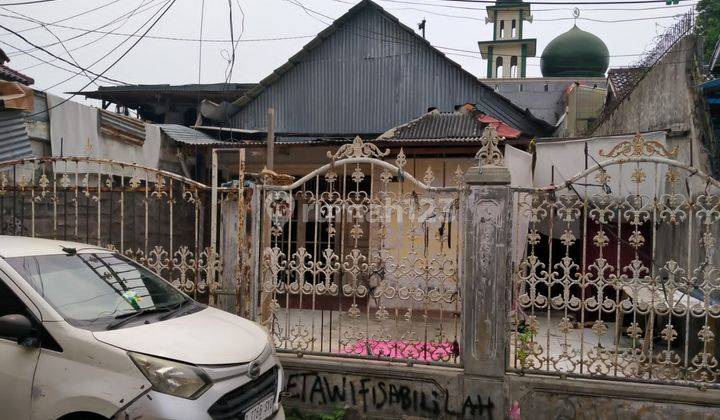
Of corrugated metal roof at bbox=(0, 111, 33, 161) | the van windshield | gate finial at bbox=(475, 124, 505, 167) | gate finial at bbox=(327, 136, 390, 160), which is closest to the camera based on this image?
the van windshield

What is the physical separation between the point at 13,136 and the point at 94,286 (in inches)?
161

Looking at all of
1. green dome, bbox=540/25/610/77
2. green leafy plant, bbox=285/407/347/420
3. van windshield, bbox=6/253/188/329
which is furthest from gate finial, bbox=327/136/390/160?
green dome, bbox=540/25/610/77

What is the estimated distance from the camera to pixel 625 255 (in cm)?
877

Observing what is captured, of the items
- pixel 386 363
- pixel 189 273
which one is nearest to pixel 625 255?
pixel 386 363

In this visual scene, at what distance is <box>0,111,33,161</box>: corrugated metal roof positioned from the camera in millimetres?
6281

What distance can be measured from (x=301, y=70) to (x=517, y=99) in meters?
8.77

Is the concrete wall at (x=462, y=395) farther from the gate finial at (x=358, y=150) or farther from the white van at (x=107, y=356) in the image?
the gate finial at (x=358, y=150)

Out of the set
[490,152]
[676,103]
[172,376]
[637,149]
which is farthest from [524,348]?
[676,103]

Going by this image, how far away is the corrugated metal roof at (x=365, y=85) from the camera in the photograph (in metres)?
12.7

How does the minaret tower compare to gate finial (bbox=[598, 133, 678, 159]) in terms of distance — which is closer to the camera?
gate finial (bbox=[598, 133, 678, 159])

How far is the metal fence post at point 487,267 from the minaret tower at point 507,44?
67.5 feet

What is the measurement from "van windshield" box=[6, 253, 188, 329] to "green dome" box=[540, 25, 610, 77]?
67.0ft

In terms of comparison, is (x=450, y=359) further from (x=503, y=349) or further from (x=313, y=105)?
(x=313, y=105)

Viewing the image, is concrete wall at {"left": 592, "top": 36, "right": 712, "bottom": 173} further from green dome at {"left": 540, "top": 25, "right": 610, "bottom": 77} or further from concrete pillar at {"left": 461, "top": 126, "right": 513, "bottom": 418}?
green dome at {"left": 540, "top": 25, "right": 610, "bottom": 77}
